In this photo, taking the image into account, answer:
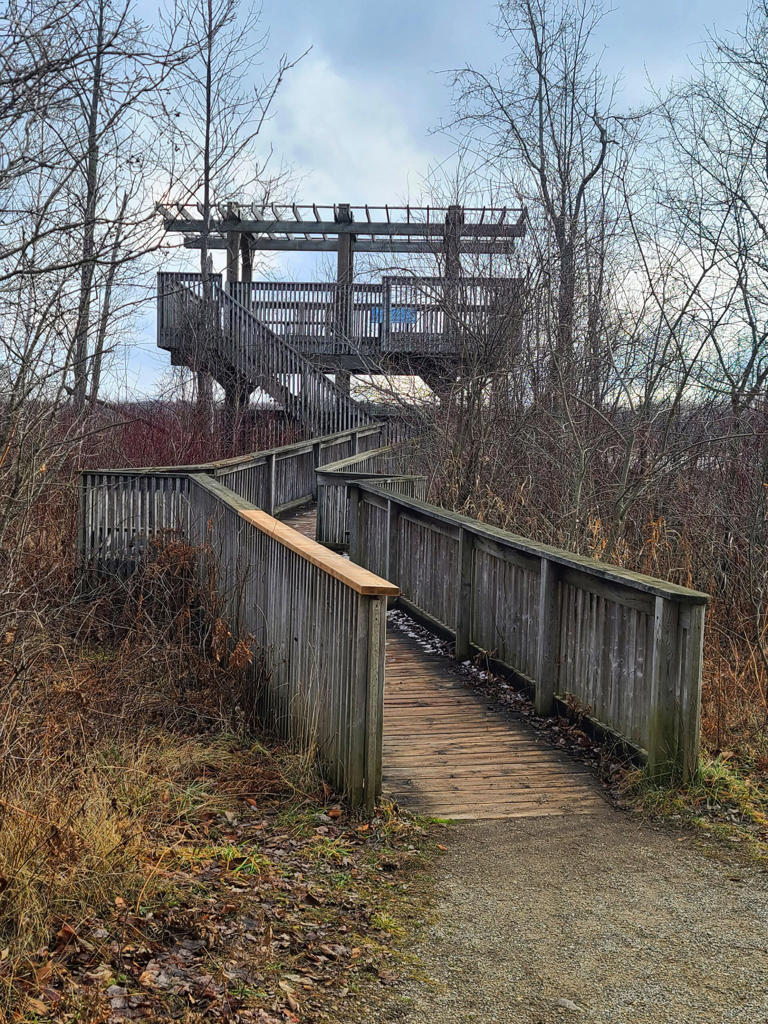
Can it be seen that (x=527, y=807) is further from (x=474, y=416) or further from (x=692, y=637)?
(x=474, y=416)

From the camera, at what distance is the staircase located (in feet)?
76.0

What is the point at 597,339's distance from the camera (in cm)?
1264

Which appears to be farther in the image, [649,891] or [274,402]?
[274,402]

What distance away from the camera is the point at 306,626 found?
19.6 feet

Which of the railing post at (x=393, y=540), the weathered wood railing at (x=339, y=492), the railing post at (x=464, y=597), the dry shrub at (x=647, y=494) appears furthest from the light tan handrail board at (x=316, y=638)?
the weathered wood railing at (x=339, y=492)

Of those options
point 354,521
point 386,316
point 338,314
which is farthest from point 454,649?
point 338,314

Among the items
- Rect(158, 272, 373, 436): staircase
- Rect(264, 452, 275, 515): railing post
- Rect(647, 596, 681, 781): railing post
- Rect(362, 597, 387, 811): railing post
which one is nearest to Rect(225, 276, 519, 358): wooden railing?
Rect(158, 272, 373, 436): staircase

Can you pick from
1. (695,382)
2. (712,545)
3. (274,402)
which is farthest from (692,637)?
(274,402)

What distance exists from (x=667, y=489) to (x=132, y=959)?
1059 cm

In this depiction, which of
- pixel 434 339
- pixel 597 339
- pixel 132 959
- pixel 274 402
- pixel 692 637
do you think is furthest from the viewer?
pixel 274 402

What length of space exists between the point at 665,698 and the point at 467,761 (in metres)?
1.41

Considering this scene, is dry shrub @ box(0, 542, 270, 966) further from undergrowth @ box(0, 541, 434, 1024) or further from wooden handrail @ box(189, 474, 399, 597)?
wooden handrail @ box(189, 474, 399, 597)

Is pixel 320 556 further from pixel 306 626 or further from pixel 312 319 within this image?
pixel 312 319

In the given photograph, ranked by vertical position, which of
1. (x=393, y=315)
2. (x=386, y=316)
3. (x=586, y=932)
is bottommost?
(x=586, y=932)
